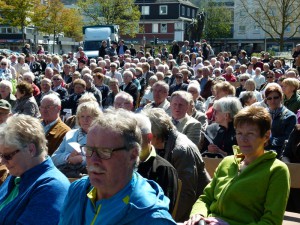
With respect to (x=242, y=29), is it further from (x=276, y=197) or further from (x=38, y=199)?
(x=38, y=199)

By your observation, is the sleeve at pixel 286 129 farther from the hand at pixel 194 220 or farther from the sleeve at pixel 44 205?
the sleeve at pixel 44 205

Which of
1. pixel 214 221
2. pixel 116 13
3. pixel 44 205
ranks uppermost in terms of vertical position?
pixel 116 13

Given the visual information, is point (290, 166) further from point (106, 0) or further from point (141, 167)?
point (106, 0)

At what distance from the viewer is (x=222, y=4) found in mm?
83688

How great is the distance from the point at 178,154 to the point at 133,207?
194cm

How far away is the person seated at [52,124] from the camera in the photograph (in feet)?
20.0

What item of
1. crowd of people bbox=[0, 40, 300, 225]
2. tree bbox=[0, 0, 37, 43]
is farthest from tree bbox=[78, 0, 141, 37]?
crowd of people bbox=[0, 40, 300, 225]

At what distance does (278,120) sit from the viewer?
688cm

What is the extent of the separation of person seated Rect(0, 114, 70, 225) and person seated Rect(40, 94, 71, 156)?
2.39 meters

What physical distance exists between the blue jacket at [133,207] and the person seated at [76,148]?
7.14 feet

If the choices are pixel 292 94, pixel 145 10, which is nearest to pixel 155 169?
pixel 292 94

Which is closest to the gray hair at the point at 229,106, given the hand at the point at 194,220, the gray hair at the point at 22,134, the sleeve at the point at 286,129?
the sleeve at the point at 286,129

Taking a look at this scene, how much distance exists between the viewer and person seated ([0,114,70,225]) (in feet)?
10.8

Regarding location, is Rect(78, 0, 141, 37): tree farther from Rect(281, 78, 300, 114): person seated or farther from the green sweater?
the green sweater
